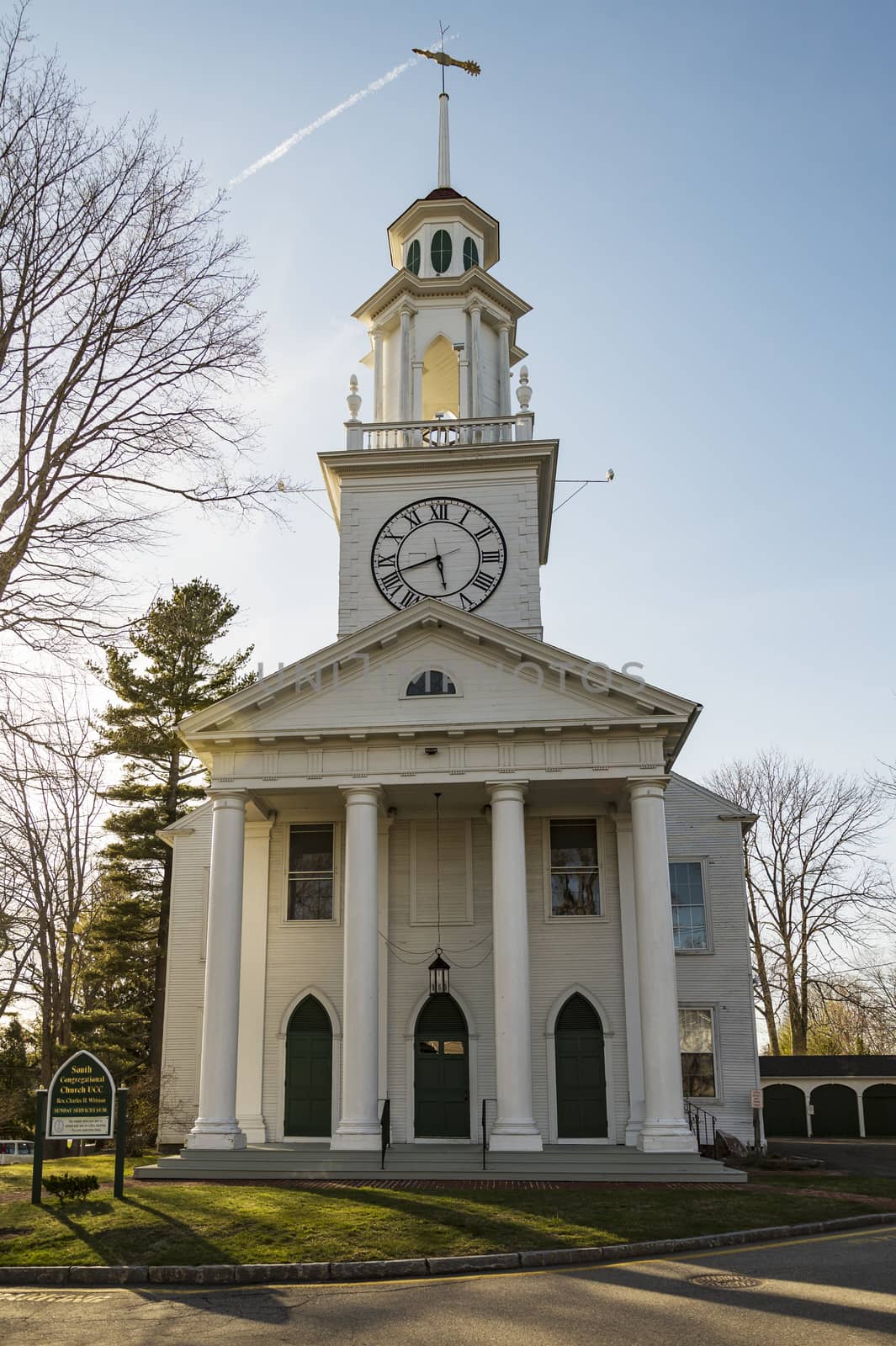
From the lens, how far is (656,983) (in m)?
20.7

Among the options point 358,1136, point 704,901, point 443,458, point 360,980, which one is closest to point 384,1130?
point 358,1136

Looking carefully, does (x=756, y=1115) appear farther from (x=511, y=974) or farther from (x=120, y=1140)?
(x=120, y=1140)

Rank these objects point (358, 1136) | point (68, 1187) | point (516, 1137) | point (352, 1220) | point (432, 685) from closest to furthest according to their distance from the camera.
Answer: point (352, 1220), point (68, 1187), point (516, 1137), point (358, 1136), point (432, 685)

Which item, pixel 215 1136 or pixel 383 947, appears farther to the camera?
pixel 383 947

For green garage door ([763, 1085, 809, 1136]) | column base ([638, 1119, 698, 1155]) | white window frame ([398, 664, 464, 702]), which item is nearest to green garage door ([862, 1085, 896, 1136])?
green garage door ([763, 1085, 809, 1136])

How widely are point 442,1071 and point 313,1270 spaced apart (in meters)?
→ 12.0

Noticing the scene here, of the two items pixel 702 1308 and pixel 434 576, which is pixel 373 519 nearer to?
pixel 434 576

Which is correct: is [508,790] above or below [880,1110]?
above

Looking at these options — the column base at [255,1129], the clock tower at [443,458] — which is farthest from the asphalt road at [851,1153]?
the clock tower at [443,458]

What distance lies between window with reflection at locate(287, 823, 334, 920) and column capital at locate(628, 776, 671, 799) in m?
6.92

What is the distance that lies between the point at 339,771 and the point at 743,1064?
448 inches

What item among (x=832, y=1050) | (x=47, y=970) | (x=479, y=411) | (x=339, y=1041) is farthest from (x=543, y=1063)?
(x=832, y=1050)

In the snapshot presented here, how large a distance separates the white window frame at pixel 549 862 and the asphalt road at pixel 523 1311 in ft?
38.3

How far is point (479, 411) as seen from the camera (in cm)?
3002
